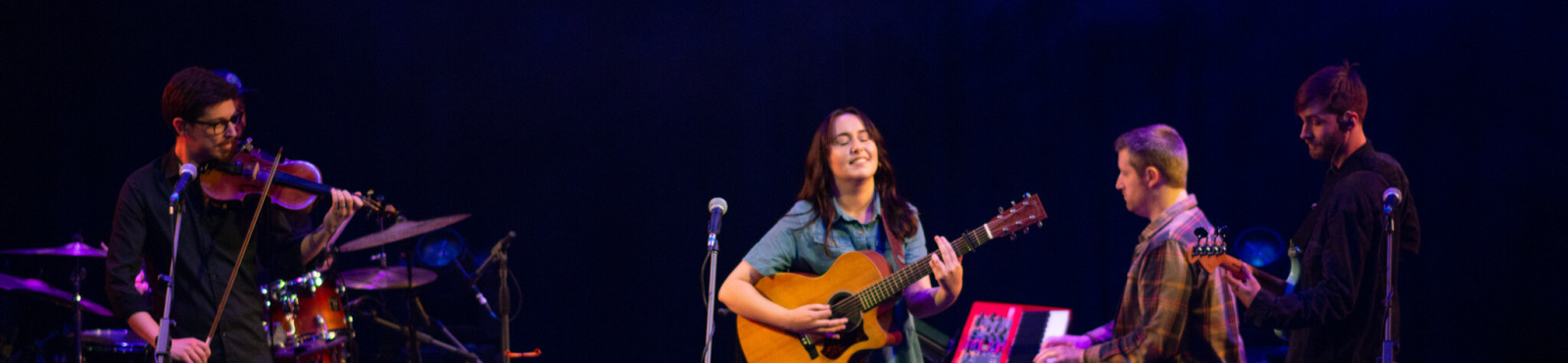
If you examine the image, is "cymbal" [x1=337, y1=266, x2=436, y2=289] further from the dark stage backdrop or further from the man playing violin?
the man playing violin

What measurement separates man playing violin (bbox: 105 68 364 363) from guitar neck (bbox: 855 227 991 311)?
1932mm

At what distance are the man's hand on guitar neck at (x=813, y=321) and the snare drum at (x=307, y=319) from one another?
1930 millimetres

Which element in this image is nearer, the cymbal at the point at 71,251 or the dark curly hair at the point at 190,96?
the dark curly hair at the point at 190,96

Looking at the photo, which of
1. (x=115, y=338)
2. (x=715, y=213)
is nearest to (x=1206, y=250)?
(x=715, y=213)

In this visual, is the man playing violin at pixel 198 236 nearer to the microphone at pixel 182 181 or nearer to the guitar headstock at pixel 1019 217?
the microphone at pixel 182 181

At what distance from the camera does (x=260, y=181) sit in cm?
365

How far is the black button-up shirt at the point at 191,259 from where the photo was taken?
3.40 meters

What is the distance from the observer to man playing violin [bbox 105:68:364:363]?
341 centimetres

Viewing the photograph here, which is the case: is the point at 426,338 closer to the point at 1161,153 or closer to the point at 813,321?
the point at 813,321

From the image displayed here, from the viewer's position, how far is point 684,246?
6.40 meters

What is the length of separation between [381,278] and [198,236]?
8.12 feet

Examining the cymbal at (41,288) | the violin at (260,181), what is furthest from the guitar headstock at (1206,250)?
the cymbal at (41,288)

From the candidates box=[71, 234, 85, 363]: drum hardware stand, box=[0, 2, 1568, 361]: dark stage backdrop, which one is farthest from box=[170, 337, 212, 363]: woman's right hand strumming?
box=[0, 2, 1568, 361]: dark stage backdrop

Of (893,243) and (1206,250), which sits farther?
(893,243)
